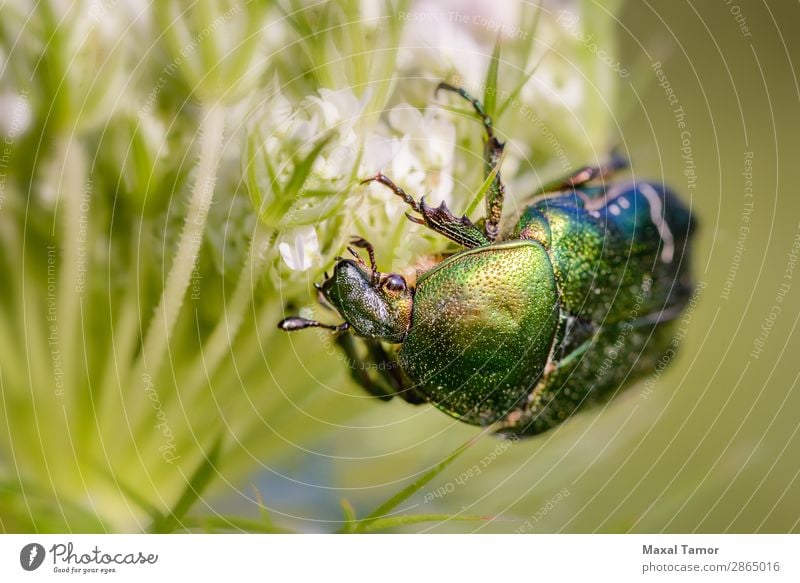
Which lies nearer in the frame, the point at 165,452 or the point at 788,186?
the point at 165,452

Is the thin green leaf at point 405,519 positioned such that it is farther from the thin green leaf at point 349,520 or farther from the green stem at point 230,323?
the green stem at point 230,323

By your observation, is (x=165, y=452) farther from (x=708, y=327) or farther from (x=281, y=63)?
(x=708, y=327)

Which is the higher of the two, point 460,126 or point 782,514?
point 460,126

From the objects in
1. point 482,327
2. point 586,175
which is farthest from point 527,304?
point 586,175

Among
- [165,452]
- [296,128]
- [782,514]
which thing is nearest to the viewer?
[296,128]
